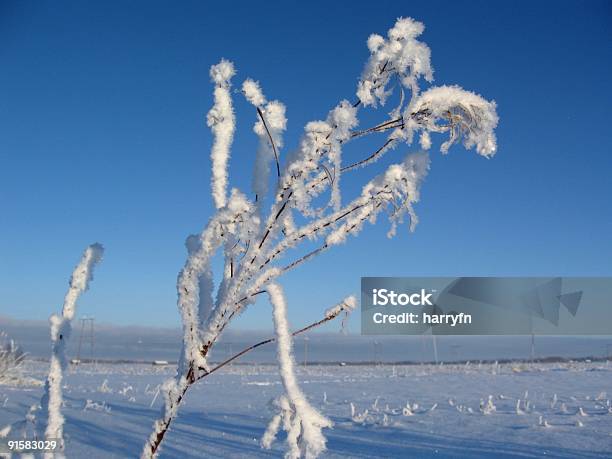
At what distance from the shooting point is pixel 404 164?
1412 millimetres

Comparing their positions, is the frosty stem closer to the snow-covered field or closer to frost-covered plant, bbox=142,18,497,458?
frost-covered plant, bbox=142,18,497,458

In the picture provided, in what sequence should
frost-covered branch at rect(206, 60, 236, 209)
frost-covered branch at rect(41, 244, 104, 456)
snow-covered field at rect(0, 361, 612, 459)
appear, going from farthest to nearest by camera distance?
1. snow-covered field at rect(0, 361, 612, 459)
2. frost-covered branch at rect(41, 244, 104, 456)
3. frost-covered branch at rect(206, 60, 236, 209)

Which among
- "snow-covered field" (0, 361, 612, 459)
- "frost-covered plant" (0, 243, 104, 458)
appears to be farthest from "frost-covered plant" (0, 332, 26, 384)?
"frost-covered plant" (0, 243, 104, 458)

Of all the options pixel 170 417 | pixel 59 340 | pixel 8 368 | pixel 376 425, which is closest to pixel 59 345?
pixel 59 340

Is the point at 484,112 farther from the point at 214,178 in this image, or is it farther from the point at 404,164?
the point at 214,178

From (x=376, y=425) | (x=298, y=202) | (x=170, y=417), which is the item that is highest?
(x=298, y=202)

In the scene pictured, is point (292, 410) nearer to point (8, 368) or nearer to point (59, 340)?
point (59, 340)

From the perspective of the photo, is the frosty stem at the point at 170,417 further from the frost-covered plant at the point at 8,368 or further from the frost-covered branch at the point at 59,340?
the frost-covered plant at the point at 8,368

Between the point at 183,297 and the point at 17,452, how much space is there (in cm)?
108

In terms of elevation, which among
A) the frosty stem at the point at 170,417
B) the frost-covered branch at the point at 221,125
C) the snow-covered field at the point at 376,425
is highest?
the frost-covered branch at the point at 221,125

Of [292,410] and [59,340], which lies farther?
[59,340]

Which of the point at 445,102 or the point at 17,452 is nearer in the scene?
the point at 445,102

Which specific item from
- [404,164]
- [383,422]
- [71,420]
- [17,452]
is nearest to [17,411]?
[71,420]

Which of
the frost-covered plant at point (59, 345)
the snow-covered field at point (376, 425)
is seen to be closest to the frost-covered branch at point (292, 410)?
the frost-covered plant at point (59, 345)
